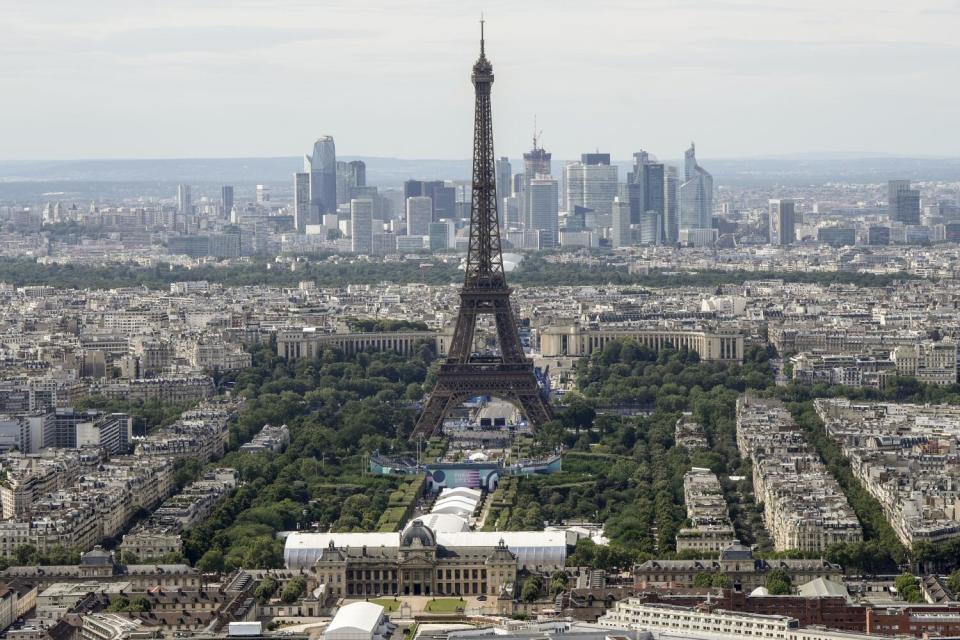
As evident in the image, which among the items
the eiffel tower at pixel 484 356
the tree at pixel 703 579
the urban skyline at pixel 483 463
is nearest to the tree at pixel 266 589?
the urban skyline at pixel 483 463

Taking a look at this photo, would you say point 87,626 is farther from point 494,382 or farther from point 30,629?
point 494,382

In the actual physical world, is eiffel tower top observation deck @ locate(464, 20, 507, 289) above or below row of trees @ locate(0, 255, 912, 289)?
above

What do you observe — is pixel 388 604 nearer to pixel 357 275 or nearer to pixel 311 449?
pixel 311 449

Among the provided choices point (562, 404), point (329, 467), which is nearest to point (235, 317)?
point (562, 404)

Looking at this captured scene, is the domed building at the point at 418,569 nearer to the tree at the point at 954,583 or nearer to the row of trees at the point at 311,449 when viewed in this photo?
the row of trees at the point at 311,449

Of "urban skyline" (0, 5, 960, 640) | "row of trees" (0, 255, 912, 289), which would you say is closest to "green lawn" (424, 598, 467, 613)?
"urban skyline" (0, 5, 960, 640)

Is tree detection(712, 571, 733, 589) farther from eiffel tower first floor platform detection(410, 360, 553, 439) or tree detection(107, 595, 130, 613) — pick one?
eiffel tower first floor platform detection(410, 360, 553, 439)

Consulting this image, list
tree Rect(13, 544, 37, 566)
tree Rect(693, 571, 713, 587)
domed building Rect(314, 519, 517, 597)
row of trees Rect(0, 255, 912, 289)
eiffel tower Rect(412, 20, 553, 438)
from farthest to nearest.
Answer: row of trees Rect(0, 255, 912, 289) → eiffel tower Rect(412, 20, 553, 438) → tree Rect(13, 544, 37, 566) → domed building Rect(314, 519, 517, 597) → tree Rect(693, 571, 713, 587)
